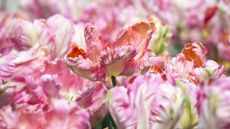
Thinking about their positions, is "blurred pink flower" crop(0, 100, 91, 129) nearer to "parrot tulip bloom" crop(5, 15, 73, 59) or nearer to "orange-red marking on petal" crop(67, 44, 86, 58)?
"orange-red marking on petal" crop(67, 44, 86, 58)

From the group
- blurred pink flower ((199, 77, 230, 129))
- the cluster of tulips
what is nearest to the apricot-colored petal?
the cluster of tulips

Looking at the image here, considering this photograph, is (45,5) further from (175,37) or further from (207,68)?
(207,68)

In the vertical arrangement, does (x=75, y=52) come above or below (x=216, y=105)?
above

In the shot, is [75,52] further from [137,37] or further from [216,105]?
[216,105]

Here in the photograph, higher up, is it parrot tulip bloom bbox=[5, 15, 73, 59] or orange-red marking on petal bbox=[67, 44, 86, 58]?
parrot tulip bloom bbox=[5, 15, 73, 59]

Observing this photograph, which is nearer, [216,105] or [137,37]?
[216,105]

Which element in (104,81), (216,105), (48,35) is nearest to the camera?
(216,105)

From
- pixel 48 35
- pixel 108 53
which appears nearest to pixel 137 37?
pixel 108 53
